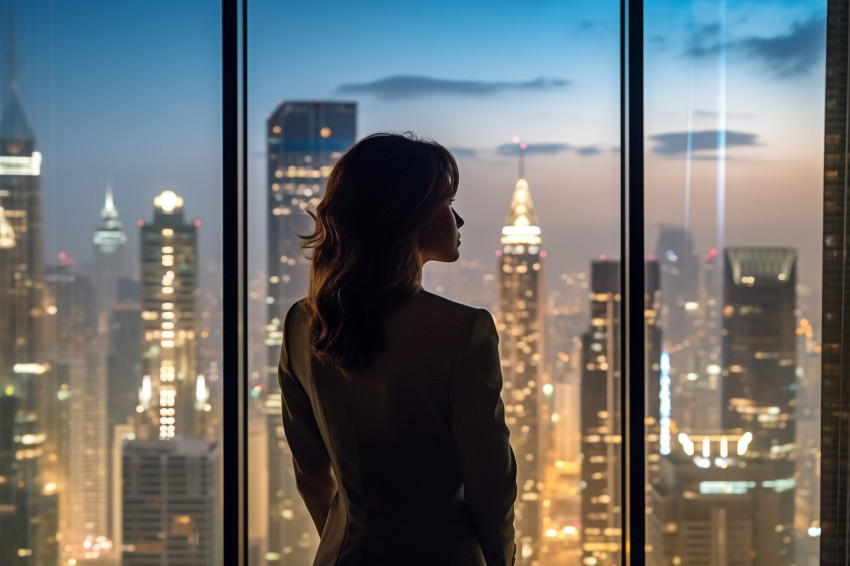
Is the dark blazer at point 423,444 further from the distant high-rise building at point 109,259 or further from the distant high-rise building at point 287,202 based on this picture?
the distant high-rise building at point 109,259

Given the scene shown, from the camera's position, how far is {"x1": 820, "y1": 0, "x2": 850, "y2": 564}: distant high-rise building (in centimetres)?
208

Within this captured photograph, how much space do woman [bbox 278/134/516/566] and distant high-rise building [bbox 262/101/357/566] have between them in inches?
42.0

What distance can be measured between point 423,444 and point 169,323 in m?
1.35

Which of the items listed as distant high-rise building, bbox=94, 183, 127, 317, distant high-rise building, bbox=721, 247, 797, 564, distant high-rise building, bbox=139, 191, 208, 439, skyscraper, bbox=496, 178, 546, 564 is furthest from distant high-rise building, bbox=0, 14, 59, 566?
Answer: distant high-rise building, bbox=721, 247, 797, 564

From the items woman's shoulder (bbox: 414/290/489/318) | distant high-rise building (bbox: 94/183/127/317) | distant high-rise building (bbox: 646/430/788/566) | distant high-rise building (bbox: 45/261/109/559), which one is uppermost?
distant high-rise building (bbox: 94/183/127/317)

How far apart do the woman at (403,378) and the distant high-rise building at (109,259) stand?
50.8 inches

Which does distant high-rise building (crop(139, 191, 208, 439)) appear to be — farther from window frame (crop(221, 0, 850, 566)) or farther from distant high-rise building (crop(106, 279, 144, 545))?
window frame (crop(221, 0, 850, 566))

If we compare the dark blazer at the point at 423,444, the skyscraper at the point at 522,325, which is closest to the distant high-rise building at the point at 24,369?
the skyscraper at the point at 522,325

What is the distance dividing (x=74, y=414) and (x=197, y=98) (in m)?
0.96

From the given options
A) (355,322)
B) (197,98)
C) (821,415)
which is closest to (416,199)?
(355,322)

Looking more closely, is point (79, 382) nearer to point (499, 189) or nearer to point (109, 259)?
point (109, 259)

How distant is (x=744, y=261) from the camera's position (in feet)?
7.45

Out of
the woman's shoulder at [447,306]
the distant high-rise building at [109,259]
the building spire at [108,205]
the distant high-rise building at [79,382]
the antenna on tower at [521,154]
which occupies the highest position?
the antenna on tower at [521,154]

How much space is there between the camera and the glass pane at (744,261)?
2242mm
